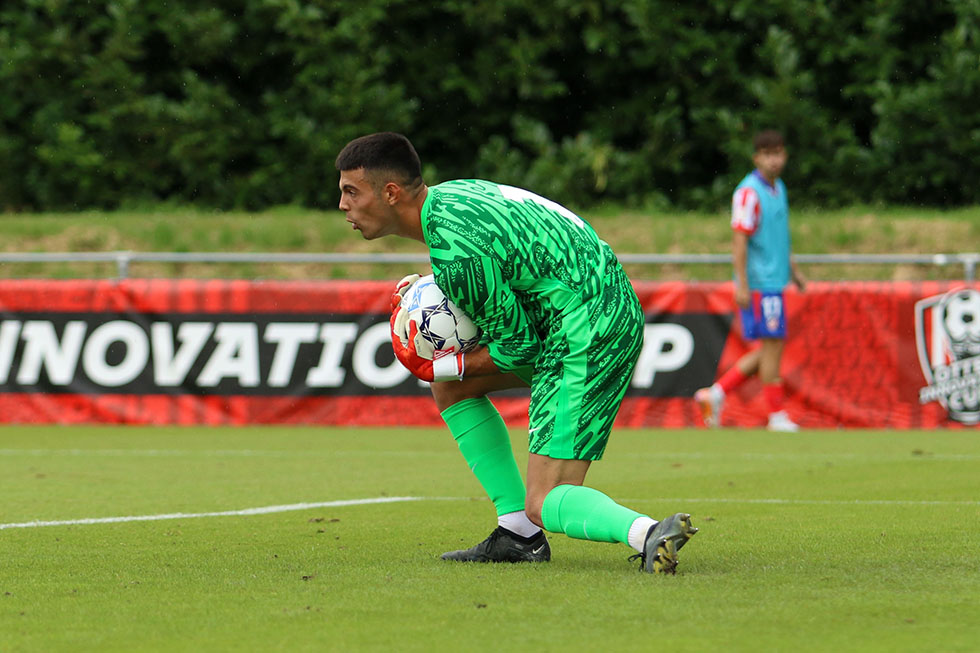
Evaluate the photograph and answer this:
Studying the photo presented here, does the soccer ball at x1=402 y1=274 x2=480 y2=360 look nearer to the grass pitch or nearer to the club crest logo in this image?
the grass pitch

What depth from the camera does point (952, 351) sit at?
40.9 feet

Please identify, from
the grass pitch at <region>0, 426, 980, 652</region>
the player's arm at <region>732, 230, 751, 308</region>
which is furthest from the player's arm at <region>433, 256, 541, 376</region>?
the player's arm at <region>732, 230, 751, 308</region>

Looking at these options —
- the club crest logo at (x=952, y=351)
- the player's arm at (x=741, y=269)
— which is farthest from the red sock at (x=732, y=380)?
the club crest logo at (x=952, y=351)

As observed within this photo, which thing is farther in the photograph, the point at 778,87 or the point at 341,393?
the point at 778,87

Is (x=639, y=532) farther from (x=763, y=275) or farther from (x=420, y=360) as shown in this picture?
(x=763, y=275)

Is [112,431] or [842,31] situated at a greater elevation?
[842,31]

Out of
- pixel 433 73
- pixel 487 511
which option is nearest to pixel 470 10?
pixel 433 73

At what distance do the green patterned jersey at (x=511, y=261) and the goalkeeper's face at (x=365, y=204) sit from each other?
150 mm

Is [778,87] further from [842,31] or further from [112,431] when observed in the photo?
[112,431]

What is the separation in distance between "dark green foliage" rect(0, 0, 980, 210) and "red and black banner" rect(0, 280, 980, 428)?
1096cm

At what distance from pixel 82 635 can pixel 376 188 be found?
184 centimetres

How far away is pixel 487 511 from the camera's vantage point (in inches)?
297

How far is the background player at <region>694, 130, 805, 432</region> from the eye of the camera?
12.2 metres

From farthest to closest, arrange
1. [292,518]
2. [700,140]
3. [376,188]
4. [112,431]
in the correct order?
1. [700,140]
2. [112,431]
3. [292,518]
4. [376,188]
